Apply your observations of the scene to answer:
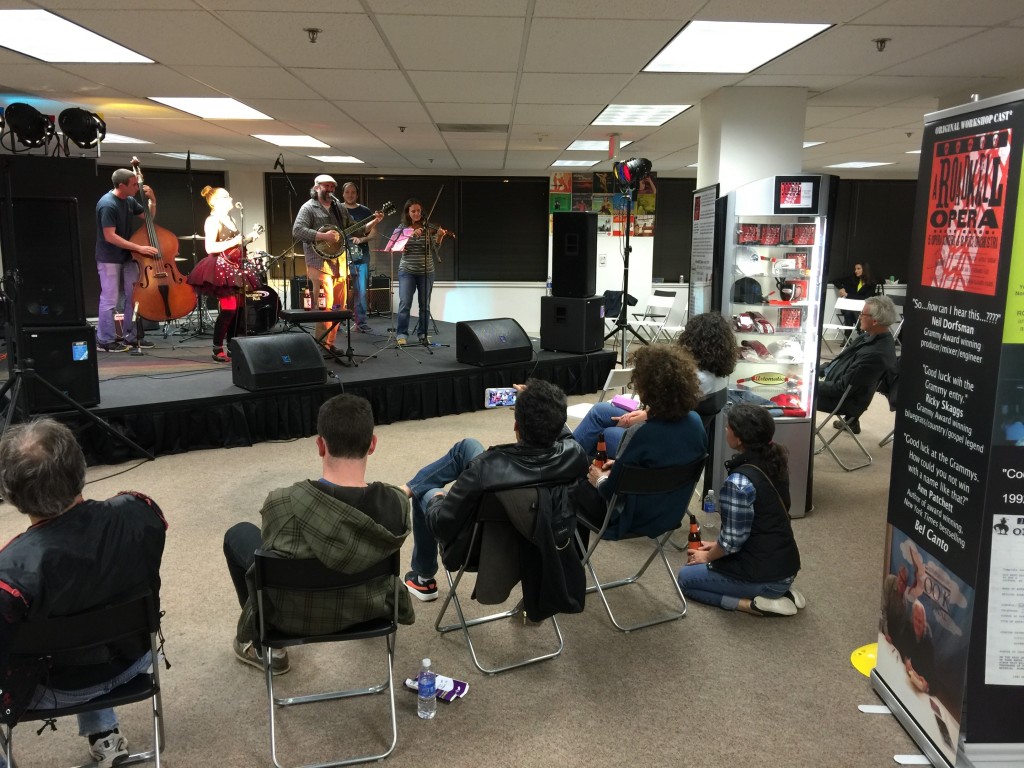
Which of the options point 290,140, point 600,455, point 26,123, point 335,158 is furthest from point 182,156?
point 600,455

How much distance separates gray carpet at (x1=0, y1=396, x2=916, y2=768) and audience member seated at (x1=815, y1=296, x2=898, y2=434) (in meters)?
1.60

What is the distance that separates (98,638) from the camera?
1911 mm

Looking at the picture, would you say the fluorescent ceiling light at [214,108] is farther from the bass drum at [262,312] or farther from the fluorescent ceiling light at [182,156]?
the fluorescent ceiling light at [182,156]

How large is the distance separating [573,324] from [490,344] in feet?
3.90

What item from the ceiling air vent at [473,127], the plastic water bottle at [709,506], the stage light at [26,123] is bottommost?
the plastic water bottle at [709,506]

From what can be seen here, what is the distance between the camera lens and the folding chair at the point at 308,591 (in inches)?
84.0

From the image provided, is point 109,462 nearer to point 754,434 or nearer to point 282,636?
point 282,636

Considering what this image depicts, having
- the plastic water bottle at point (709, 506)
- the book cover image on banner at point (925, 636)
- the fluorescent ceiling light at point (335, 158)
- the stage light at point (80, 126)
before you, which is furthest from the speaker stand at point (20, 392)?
the fluorescent ceiling light at point (335, 158)

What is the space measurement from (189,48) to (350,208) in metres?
3.75

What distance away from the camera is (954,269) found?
2.25 meters

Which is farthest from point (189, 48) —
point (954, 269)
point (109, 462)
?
point (954, 269)

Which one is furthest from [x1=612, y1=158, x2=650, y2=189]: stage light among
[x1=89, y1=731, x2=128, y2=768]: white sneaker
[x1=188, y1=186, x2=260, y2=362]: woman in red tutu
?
[x1=89, y1=731, x2=128, y2=768]: white sneaker

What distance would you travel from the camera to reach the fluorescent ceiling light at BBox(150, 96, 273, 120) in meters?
5.88

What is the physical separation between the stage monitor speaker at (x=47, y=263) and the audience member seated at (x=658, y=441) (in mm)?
4007
